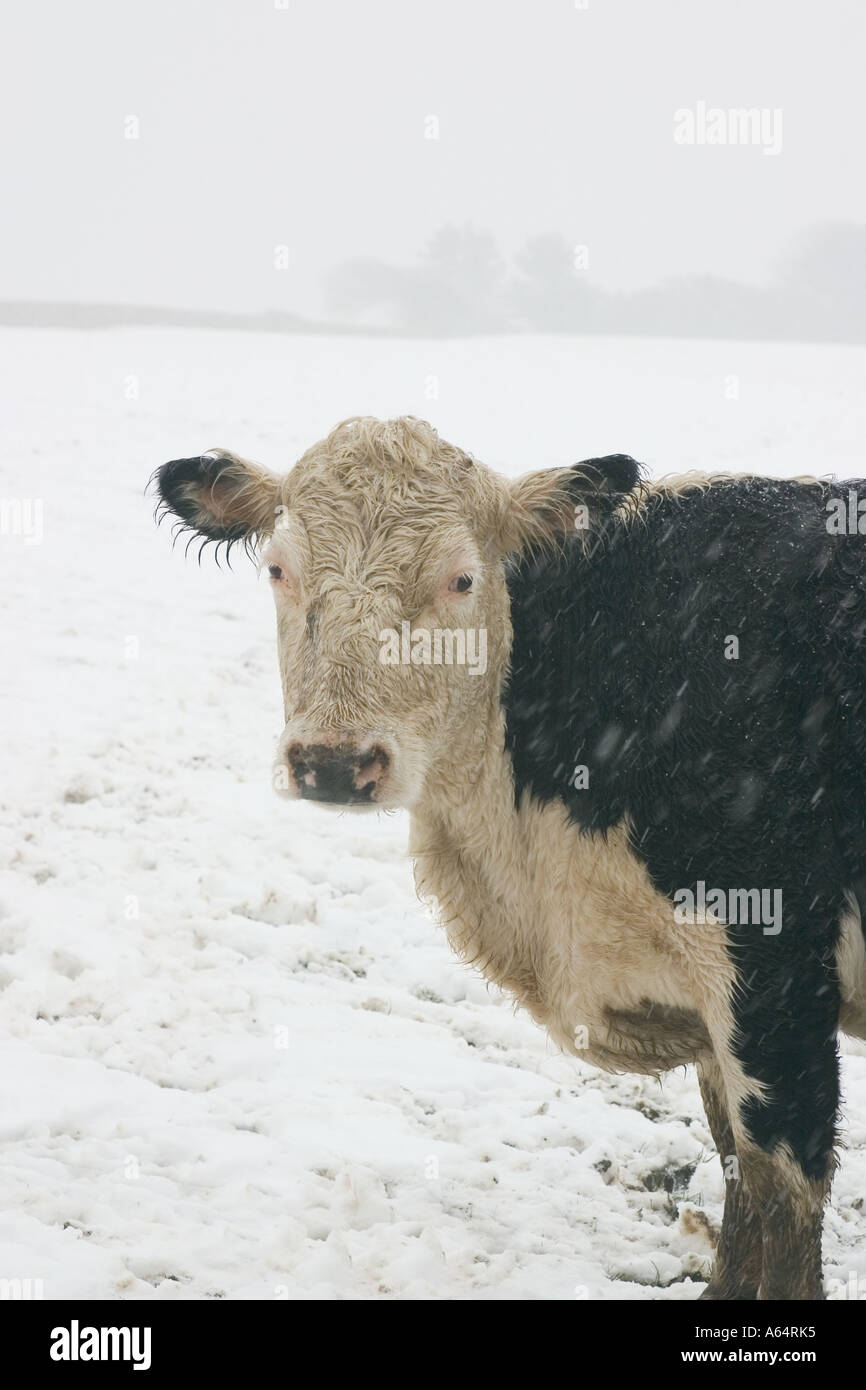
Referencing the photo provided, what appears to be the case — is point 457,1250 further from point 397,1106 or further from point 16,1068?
point 16,1068

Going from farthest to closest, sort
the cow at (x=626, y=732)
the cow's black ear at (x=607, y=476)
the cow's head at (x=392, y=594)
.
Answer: the cow's black ear at (x=607, y=476)
the cow at (x=626, y=732)
the cow's head at (x=392, y=594)

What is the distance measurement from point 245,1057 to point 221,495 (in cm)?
279

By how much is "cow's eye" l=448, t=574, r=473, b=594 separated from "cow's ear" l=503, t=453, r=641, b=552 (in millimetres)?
339

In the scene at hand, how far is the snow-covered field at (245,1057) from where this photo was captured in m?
4.75

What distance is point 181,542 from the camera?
15984 millimetres

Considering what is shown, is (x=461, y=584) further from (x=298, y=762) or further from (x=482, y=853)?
(x=482, y=853)

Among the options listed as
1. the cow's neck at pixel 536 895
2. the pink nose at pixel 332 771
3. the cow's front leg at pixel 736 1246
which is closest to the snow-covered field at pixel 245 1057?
the cow's front leg at pixel 736 1246

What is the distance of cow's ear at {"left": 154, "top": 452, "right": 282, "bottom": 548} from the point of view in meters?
4.76

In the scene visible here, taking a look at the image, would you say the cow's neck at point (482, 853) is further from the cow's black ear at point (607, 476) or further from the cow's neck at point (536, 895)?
the cow's black ear at point (607, 476)

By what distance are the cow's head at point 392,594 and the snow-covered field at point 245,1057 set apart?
1.95m

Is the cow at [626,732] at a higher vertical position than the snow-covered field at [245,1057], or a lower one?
higher

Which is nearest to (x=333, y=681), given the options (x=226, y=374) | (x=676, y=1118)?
(x=676, y=1118)

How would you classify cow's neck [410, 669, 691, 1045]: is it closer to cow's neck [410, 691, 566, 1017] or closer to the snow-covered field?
cow's neck [410, 691, 566, 1017]

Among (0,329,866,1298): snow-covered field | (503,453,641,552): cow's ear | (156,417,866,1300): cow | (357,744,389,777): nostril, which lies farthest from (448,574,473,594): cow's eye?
(0,329,866,1298): snow-covered field
